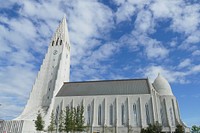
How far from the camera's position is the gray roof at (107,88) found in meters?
58.0

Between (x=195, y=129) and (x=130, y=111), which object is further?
(x=195, y=129)

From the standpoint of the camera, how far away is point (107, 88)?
61344mm

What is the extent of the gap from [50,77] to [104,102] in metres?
24.7

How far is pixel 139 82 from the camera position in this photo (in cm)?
6144

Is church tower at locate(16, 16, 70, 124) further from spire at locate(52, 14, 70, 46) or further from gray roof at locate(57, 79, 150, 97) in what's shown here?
gray roof at locate(57, 79, 150, 97)

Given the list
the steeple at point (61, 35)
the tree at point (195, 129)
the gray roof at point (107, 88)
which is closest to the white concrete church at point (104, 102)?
the gray roof at point (107, 88)

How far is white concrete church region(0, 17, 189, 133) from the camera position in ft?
171

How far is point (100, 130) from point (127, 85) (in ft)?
56.1

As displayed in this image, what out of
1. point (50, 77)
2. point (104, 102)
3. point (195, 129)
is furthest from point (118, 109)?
point (50, 77)

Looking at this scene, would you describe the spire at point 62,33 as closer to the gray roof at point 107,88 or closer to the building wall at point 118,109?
the gray roof at point 107,88

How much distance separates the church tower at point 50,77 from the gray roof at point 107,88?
14.0ft

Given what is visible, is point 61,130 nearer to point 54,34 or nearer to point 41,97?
point 41,97

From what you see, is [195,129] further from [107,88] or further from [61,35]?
→ [61,35]

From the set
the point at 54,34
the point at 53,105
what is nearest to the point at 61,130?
the point at 53,105
